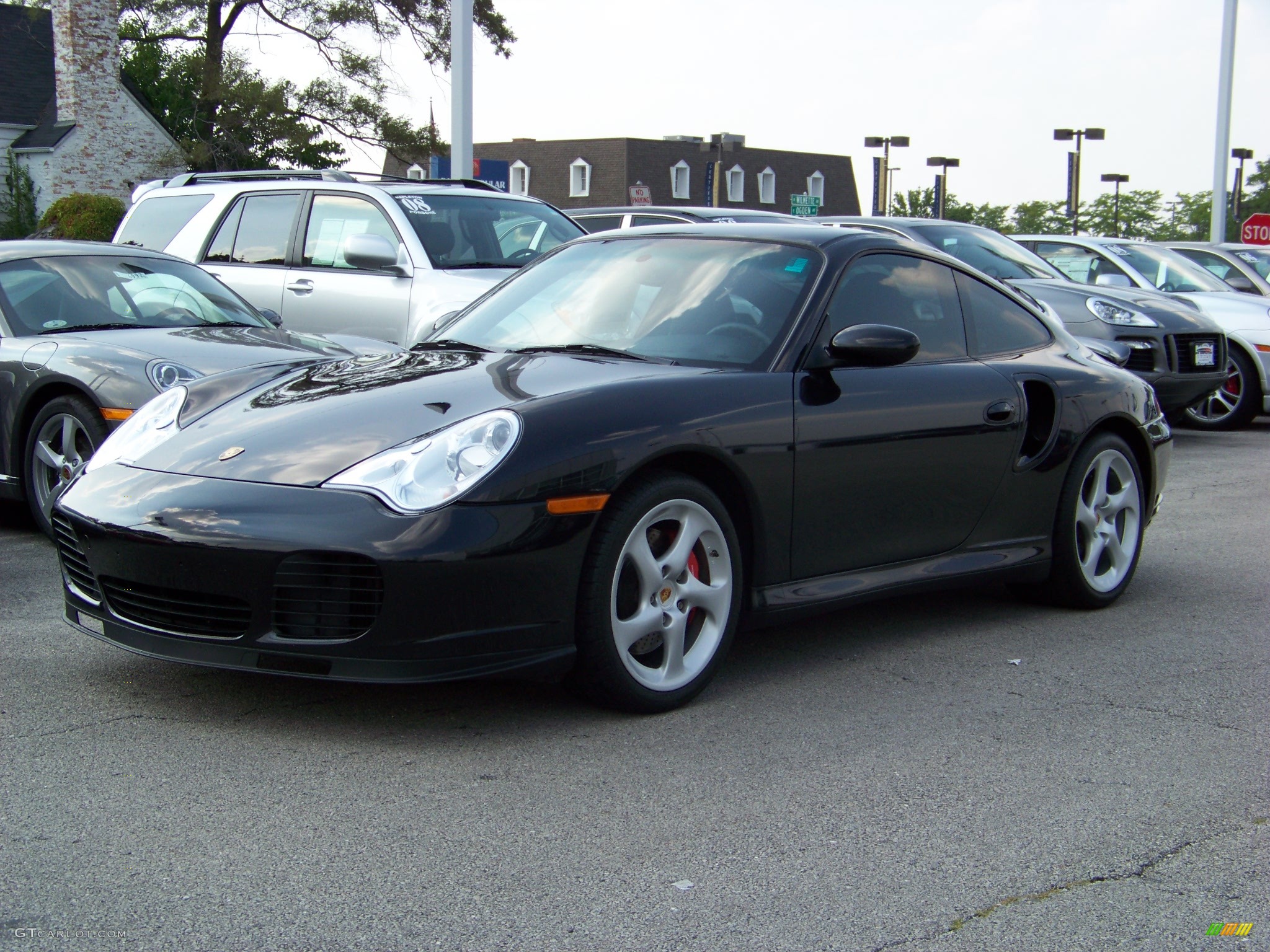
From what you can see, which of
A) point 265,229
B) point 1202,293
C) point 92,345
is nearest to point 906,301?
point 92,345

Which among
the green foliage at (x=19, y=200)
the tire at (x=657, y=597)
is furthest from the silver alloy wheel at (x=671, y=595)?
the green foliage at (x=19, y=200)

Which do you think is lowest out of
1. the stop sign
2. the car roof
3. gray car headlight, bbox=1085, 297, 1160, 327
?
gray car headlight, bbox=1085, 297, 1160, 327

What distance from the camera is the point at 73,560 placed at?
4.15m

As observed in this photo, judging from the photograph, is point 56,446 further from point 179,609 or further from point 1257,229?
point 1257,229

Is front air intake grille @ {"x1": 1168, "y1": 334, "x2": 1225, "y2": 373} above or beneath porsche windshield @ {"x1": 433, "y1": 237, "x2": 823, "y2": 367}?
beneath

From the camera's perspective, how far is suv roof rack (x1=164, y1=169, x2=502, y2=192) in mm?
9859

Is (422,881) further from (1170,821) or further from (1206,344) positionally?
(1206,344)

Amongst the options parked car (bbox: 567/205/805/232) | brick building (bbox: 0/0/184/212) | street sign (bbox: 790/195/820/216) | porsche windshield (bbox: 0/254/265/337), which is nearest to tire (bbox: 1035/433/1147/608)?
porsche windshield (bbox: 0/254/265/337)

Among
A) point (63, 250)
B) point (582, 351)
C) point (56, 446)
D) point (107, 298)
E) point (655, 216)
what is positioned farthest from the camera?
point (655, 216)

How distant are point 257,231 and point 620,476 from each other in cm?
699

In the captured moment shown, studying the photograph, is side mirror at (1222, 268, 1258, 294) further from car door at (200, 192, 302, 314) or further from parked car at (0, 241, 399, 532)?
parked car at (0, 241, 399, 532)

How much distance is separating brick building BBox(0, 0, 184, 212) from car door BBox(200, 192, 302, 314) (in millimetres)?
30535

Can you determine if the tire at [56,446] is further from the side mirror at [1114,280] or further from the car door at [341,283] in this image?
the side mirror at [1114,280]

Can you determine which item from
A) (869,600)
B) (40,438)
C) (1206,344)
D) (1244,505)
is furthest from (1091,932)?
(1206,344)
